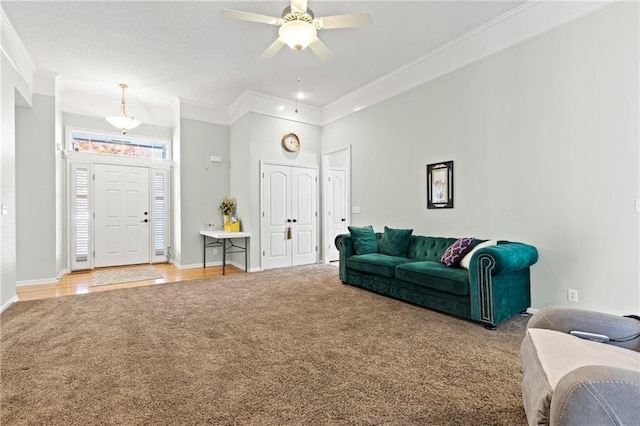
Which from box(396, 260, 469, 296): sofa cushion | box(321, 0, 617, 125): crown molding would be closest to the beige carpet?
box(396, 260, 469, 296): sofa cushion

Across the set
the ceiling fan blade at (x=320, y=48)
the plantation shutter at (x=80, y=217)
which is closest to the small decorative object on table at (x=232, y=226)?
the plantation shutter at (x=80, y=217)

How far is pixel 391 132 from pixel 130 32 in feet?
12.5

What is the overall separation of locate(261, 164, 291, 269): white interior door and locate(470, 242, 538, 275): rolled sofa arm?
3.89 meters

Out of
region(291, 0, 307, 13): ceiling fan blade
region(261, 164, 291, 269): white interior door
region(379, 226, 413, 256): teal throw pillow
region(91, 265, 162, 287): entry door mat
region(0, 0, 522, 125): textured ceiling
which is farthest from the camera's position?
region(261, 164, 291, 269): white interior door

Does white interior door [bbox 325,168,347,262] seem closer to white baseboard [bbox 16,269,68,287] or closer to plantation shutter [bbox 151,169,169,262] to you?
plantation shutter [bbox 151,169,169,262]

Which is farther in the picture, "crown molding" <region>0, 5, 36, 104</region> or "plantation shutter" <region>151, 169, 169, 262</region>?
"plantation shutter" <region>151, 169, 169, 262</region>

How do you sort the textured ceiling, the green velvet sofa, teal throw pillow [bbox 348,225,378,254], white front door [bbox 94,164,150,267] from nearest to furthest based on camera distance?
the green velvet sofa
the textured ceiling
teal throw pillow [bbox 348,225,378,254]
white front door [bbox 94,164,150,267]

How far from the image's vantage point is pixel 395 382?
6.66 ft

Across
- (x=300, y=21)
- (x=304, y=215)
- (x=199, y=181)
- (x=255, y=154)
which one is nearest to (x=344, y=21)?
(x=300, y=21)

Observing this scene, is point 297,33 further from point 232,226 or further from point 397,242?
point 232,226

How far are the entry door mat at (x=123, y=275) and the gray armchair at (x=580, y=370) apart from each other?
5.43 metres

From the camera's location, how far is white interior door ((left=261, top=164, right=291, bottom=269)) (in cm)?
600

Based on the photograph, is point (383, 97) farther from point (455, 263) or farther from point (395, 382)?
point (395, 382)

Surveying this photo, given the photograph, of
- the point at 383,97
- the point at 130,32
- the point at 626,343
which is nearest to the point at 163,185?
the point at 130,32
